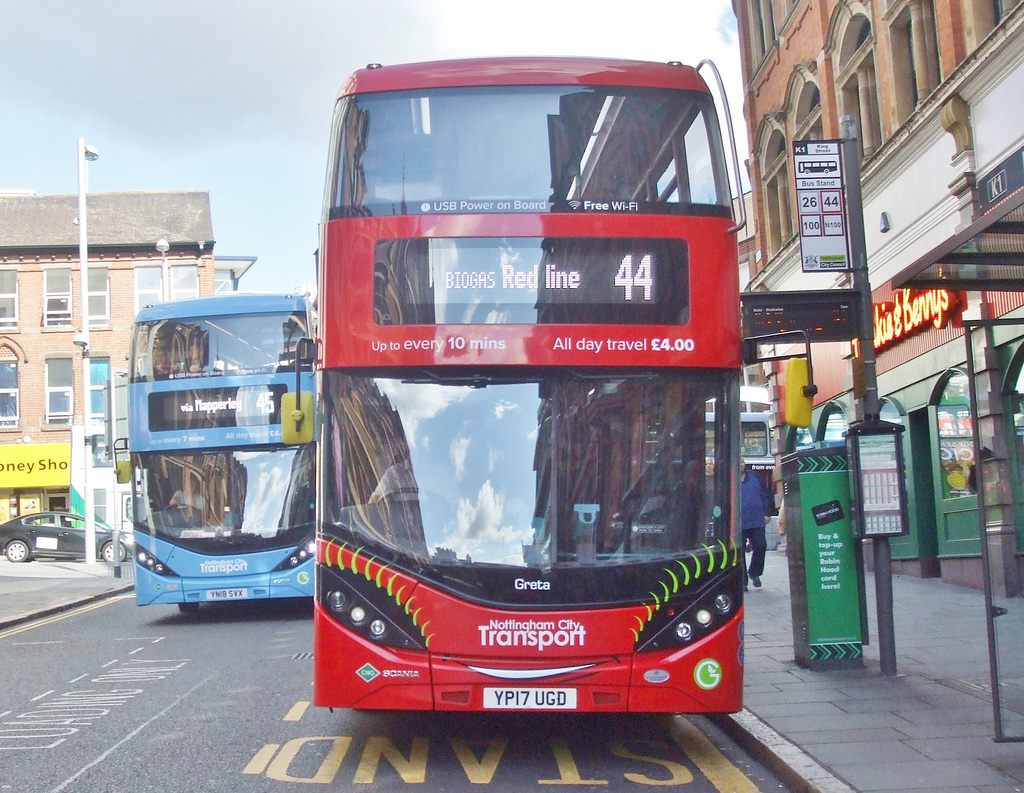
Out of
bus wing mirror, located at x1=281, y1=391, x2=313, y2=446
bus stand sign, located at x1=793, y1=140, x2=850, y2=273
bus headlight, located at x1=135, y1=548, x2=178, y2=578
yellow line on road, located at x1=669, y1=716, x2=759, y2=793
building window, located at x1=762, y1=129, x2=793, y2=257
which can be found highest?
building window, located at x1=762, y1=129, x2=793, y2=257

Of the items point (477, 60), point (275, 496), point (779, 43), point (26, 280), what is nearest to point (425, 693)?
point (477, 60)

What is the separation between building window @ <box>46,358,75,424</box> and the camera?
44.0 metres

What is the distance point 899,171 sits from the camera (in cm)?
1752

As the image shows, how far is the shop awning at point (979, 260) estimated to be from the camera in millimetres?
5711

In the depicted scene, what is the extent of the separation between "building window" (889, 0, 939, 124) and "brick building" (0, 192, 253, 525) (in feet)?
101

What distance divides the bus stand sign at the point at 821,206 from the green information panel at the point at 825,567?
4.97 feet

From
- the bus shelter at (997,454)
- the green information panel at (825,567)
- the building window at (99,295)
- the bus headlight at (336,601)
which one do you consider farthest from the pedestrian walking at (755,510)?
the building window at (99,295)

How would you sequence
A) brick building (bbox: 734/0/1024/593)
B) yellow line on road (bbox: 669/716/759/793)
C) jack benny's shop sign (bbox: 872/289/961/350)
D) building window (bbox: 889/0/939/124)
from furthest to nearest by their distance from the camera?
building window (bbox: 889/0/939/124) → jack benny's shop sign (bbox: 872/289/961/350) → brick building (bbox: 734/0/1024/593) → yellow line on road (bbox: 669/716/759/793)

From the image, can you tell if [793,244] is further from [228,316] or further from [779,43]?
[228,316]

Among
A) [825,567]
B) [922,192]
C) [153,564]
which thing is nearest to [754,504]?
[922,192]

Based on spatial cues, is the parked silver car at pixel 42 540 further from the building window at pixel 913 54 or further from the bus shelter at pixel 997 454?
the bus shelter at pixel 997 454

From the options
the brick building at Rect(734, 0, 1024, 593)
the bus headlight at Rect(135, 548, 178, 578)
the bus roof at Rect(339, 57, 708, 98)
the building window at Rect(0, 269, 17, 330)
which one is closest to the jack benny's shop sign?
the brick building at Rect(734, 0, 1024, 593)

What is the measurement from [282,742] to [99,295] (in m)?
40.5

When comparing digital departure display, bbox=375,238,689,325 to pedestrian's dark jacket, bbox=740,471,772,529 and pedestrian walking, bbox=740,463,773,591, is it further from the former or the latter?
pedestrian's dark jacket, bbox=740,471,772,529
